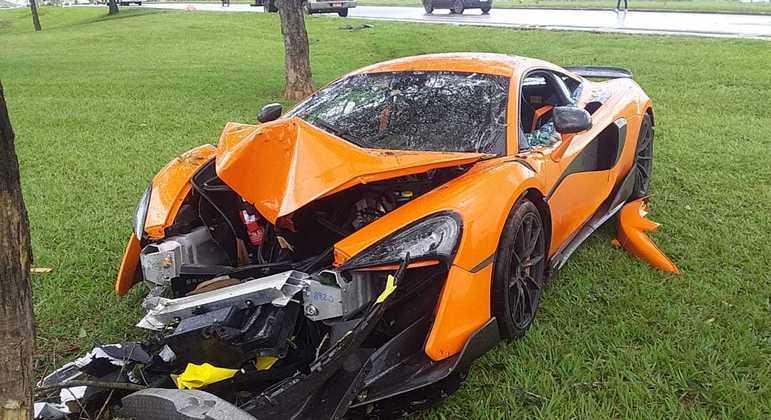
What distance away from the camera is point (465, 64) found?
13.4 ft

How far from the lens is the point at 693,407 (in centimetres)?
281

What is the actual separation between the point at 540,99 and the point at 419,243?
2.14 metres

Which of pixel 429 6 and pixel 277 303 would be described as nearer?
pixel 277 303

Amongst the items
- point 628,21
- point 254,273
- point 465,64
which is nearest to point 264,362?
point 254,273

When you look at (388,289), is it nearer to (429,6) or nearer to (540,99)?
(540,99)

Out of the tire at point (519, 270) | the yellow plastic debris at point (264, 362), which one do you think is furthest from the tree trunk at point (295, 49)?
the yellow plastic debris at point (264, 362)

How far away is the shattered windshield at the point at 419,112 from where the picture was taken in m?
Answer: 3.55

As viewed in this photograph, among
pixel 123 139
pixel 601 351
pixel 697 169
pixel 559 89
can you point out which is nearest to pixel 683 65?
pixel 697 169

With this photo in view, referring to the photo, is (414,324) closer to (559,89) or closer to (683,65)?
(559,89)

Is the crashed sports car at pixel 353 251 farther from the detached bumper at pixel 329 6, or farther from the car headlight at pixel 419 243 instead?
the detached bumper at pixel 329 6

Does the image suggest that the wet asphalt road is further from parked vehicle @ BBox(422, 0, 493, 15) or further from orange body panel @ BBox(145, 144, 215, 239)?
orange body panel @ BBox(145, 144, 215, 239)

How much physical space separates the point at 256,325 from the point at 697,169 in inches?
195

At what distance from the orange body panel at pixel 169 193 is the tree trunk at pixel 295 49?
240 inches

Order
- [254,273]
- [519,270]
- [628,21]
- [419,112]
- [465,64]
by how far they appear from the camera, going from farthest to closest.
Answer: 1. [628,21]
2. [465,64]
3. [419,112]
4. [519,270]
5. [254,273]
